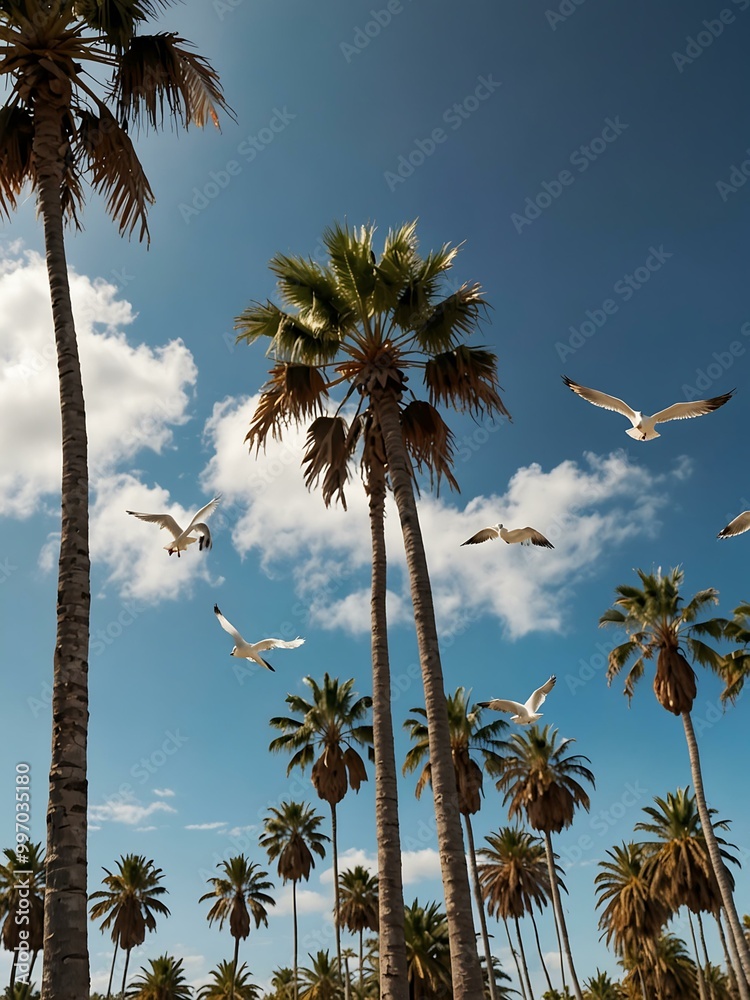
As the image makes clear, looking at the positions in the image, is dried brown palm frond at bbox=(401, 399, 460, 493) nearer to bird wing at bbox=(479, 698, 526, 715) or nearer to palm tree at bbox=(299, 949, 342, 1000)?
bird wing at bbox=(479, 698, 526, 715)

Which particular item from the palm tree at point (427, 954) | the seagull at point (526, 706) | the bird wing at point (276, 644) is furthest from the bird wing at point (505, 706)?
the palm tree at point (427, 954)

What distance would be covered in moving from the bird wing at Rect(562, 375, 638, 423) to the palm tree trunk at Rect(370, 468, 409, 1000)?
4024 millimetres

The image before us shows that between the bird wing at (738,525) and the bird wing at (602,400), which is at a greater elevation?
the bird wing at (602,400)

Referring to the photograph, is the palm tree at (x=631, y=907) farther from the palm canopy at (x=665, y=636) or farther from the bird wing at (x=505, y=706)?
the bird wing at (x=505, y=706)

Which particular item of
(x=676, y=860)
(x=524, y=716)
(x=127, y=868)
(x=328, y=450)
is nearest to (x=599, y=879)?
(x=676, y=860)

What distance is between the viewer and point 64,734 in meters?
7.07

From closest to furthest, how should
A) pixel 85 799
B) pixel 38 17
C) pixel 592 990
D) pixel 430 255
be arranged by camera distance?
1. pixel 85 799
2. pixel 38 17
3. pixel 430 255
4. pixel 592 990

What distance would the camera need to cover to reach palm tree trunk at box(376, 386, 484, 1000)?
9.96 m

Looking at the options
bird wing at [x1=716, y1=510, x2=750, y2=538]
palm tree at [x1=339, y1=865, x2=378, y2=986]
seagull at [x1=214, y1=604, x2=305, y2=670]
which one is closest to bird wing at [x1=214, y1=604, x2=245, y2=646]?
seagull at [x1=214, y1=604, x2=305, y2=670]

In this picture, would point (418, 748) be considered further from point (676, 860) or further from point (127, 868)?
point (127, 868)

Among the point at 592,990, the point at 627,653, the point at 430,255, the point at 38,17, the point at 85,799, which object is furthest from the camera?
the point at 592,990

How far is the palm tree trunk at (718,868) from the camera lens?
32.5 m

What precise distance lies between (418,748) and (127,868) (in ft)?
106

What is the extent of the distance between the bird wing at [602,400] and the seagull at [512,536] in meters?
2.75
